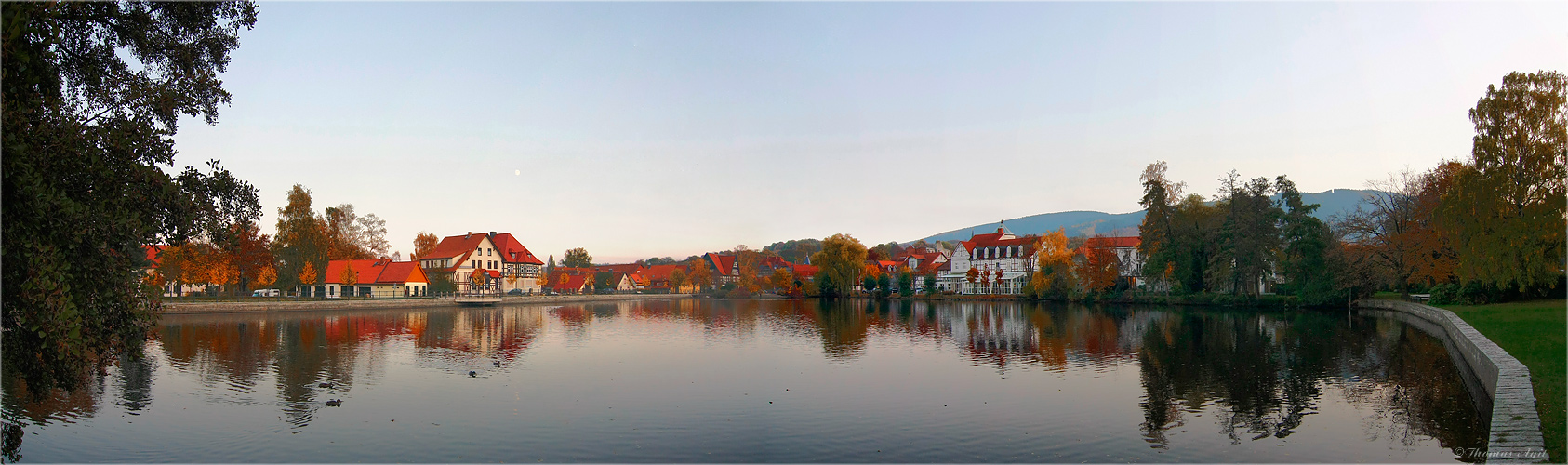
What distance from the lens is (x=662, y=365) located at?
24.8 meters

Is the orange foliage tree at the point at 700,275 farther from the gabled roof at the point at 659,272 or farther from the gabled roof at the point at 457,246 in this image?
the gabled roof at the point at 457,246

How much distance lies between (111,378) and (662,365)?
14484mm

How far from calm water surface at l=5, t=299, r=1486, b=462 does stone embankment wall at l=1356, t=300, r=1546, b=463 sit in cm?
78

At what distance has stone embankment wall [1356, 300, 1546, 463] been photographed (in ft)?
34.3

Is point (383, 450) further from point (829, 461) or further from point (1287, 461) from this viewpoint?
point (1287, 461)

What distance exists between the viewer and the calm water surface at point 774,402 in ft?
43.2

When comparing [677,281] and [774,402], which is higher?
[677,281]

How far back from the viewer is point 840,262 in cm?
8644

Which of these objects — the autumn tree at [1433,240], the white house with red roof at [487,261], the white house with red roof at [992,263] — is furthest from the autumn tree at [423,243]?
the autumn tree at [1433,240]

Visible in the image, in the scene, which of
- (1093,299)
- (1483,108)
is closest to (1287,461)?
(1483,108)

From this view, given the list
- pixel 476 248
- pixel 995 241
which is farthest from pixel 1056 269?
pixel 476 248

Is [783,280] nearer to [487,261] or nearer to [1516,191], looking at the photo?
[487,261]

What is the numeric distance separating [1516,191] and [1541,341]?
18592 mm

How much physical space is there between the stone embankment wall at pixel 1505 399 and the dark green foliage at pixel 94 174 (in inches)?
699
